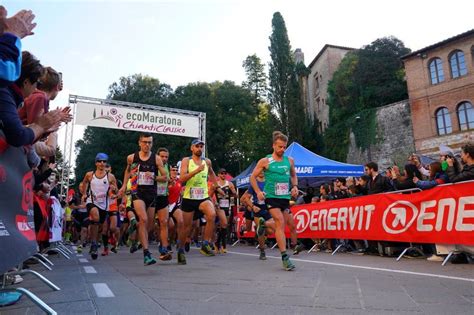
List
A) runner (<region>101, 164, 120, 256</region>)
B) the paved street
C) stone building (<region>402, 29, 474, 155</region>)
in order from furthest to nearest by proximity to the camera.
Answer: stone building (<region>402, 29, 474, 155</region>)
runner (<region>101, 164, 120, 256</region>)
the paved street

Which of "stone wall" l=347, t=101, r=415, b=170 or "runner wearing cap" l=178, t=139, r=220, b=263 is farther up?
"stone wall" l=347, t=101, r=415, b=170

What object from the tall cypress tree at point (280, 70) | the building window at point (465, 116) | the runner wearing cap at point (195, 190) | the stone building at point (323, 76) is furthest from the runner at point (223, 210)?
the stone building at point (323, 76)

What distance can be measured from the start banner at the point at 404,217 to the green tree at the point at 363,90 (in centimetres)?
3026

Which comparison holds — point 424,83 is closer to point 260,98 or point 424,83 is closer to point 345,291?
point 260,98

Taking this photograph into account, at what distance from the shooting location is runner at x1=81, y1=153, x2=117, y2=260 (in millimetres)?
9349

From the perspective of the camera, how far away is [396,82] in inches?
1647

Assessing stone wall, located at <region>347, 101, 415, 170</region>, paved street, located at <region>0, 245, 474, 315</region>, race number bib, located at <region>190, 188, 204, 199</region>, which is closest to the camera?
paved street, located at <region>0, 245, 474, 315</region>

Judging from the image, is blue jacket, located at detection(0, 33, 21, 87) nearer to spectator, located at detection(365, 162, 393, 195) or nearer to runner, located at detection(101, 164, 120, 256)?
runner, located at detection(101, 164, 120, 256)

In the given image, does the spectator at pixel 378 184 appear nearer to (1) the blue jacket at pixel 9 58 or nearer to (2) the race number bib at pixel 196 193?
(2) the race number bib at pixel 196 193

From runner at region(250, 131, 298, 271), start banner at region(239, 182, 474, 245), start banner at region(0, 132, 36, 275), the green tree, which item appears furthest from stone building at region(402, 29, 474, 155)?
start banner at region(0, 132, 36, 275)

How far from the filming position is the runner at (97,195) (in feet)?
30.7

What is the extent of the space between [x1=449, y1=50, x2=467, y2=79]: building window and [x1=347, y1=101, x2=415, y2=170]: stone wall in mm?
4639

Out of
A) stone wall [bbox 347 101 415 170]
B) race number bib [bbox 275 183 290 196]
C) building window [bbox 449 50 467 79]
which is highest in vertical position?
Result: building window [bbox 449 50 467 79]

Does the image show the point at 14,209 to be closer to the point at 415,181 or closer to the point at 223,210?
the point at 415,181
